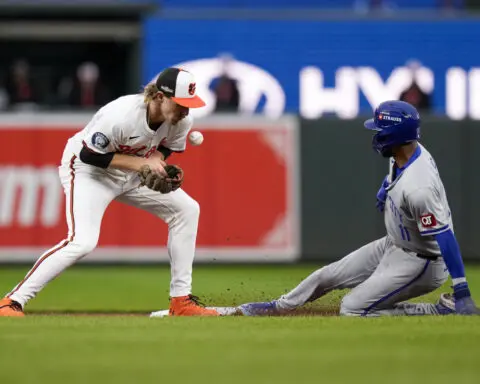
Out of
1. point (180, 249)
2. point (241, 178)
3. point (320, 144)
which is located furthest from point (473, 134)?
point (180, 249)

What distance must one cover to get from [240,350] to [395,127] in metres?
2.22

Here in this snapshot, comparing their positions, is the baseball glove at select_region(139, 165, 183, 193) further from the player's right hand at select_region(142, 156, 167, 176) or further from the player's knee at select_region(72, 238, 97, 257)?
the player's knee at select_region(72, 238, 97, 257)

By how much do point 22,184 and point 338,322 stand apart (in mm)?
6745

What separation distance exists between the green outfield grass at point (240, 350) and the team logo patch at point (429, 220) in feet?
1.89

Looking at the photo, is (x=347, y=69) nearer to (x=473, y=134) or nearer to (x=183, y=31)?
(x=183, y=31)

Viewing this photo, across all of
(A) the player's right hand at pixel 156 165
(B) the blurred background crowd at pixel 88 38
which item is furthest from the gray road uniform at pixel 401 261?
(B) the blurred background crowd at pixel 88 38

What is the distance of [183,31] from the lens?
1800 cm

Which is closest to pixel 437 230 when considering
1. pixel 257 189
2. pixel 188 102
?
pixel 188 102

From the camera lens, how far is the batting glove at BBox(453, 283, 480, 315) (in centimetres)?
696

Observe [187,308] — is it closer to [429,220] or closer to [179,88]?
[179,88]

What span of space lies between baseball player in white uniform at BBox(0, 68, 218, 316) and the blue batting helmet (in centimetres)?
117

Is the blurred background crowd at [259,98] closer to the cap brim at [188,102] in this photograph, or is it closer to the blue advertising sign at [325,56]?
the blue advertising sign at [325,56]

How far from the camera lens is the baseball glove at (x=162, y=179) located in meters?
7.34

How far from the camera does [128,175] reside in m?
7.70
